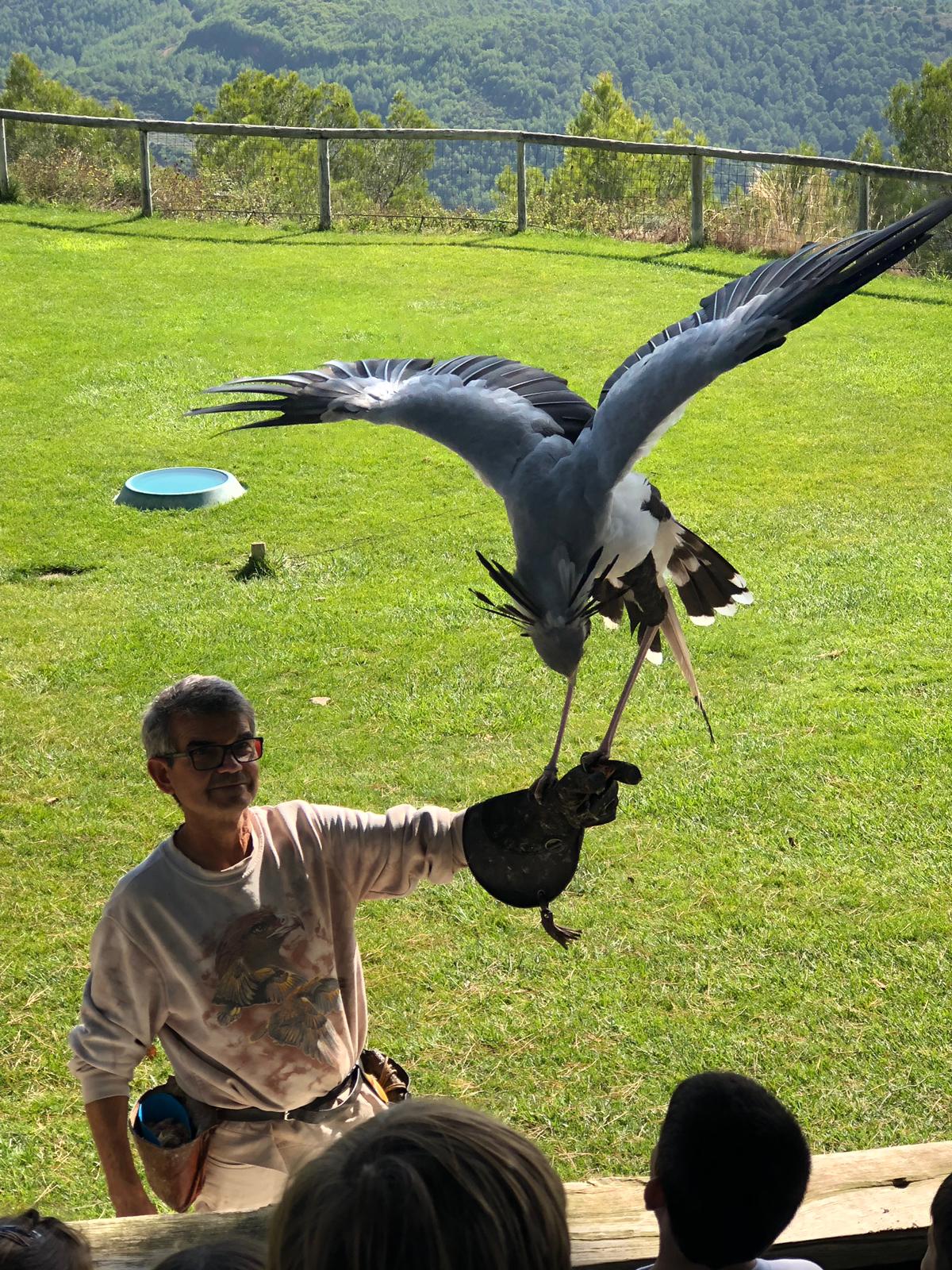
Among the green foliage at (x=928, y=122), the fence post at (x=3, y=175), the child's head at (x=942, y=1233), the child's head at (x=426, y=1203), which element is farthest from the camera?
the green foliage at (x=928, y=122)

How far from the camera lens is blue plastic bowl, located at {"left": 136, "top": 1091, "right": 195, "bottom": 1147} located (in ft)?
9.35

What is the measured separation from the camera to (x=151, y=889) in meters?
2.78

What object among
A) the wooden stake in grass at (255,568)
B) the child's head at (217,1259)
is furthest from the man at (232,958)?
the wooden stake in grass at (255,568)

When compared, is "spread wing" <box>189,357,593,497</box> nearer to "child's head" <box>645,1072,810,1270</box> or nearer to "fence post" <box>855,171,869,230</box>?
"child's head" <box>645,1072,810,1270</box>

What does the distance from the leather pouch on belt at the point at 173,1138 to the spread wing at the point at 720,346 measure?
1808mm

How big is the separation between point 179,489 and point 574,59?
322 feet

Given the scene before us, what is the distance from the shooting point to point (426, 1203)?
144 cm

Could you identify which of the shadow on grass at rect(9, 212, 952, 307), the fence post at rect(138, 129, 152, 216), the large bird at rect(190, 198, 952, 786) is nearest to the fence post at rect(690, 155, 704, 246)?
the shadow on grass at rect(9, 212, 952, 307)

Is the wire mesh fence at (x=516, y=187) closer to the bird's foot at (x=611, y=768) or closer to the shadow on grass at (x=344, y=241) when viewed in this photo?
the shadow on grass at (x=344, y=241)

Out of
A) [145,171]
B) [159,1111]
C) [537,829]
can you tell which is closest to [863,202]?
[145,171]

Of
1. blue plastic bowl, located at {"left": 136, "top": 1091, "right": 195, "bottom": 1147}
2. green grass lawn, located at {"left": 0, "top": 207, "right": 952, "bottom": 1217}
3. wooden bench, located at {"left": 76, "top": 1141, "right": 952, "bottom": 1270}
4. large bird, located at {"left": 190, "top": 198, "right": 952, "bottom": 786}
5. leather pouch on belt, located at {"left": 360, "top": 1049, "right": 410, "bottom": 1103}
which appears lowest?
green grass lawn, located at {"left": 0, "top": 207, "right": 952, "bottom": 1217}

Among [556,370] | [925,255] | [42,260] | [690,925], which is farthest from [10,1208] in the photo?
[925,255]

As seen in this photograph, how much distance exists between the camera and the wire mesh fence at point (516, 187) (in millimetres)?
14938

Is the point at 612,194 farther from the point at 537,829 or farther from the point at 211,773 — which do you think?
the point at 211,773
